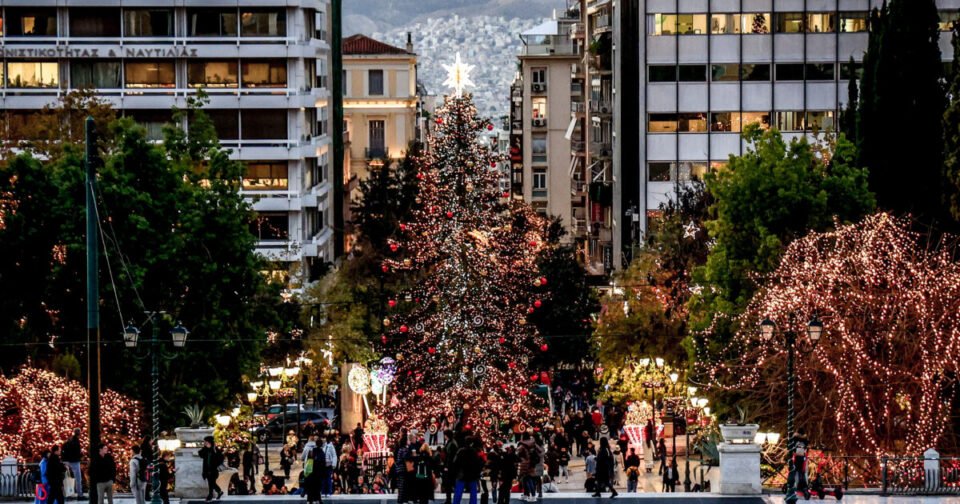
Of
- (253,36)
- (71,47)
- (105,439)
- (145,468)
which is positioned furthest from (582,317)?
(145,468)

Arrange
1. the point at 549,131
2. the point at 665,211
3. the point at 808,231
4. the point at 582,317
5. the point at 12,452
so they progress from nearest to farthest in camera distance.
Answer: the point at 12,452 < the point at 808,231 < the point at 665,211 < the point at 582,317 < the point at 549,131

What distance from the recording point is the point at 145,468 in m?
33.1

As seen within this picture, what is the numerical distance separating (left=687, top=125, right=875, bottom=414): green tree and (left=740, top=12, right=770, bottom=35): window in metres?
27.2

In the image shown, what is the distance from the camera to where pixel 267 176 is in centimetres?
6788

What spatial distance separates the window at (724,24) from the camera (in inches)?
2857

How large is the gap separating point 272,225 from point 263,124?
430cm

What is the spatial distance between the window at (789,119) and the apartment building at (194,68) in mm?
21945

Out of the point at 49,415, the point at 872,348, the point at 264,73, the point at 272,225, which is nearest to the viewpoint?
the point at 49,415

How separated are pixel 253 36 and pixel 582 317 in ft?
62.1

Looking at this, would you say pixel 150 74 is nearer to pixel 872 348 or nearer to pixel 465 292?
pixel 465 292

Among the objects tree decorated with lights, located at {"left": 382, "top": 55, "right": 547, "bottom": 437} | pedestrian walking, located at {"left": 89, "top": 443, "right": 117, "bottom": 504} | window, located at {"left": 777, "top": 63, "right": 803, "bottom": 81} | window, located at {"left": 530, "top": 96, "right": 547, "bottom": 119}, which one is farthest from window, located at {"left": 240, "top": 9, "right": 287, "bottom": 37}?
window, located at {"left": 530, "top": 96, "right": 547, "bottom": 119}

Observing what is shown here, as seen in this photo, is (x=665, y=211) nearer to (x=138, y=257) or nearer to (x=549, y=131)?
(x=138, y=257)

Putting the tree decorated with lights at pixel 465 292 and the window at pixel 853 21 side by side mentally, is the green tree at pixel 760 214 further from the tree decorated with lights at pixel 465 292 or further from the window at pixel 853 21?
the window at pixel 853 21

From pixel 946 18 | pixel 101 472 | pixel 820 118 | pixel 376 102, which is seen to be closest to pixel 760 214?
pixel 101 472
